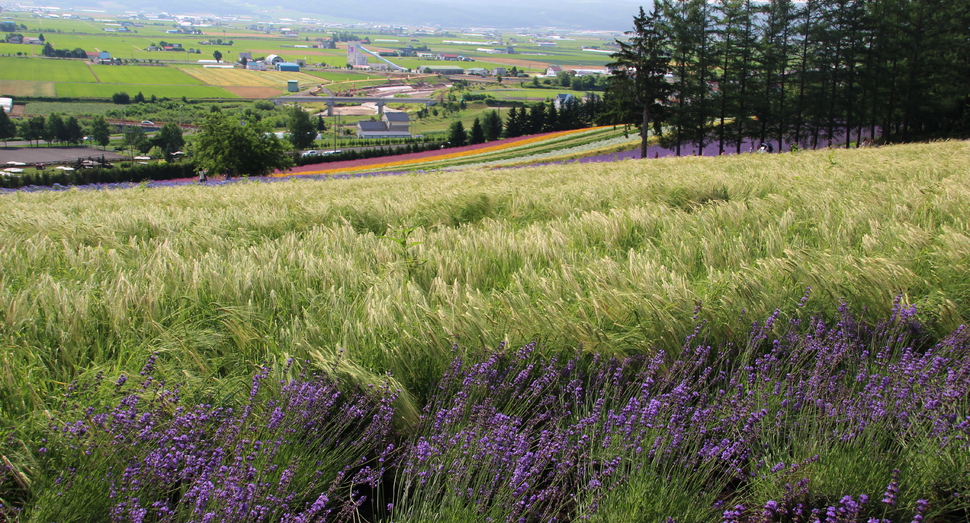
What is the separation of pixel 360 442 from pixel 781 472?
1.55m

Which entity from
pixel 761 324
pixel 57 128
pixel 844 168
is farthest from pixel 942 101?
pixel 57 128

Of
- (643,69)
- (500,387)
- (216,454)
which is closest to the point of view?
(216,454)

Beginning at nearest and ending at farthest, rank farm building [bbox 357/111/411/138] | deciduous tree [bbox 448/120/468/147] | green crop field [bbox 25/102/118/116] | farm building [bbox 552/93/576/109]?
deciduous tree [bbox 448/120/468/147] < farm building [bbox 552/93/576/109] < farm building [bbox 357/111/411/138] < green crop field [bbox 25/102/118/116]

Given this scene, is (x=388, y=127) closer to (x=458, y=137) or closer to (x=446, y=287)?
(x=458, y=137)

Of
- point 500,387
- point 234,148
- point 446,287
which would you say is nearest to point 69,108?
point 234,148

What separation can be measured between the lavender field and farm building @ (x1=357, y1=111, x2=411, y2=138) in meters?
151

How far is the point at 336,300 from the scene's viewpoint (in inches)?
125

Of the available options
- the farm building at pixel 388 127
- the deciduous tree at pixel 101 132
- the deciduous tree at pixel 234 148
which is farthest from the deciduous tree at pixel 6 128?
the deciduous tree at pixel 234 148

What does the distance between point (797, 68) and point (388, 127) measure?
122m

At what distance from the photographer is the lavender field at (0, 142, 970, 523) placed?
202cm

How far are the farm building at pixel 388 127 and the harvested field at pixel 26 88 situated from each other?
3836 inches

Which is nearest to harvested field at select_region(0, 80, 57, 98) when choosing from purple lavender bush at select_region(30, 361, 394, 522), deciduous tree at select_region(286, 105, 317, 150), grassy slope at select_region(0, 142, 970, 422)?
deciduous tree at select_region(286, 105, 317, 150)

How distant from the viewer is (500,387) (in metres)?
2.52

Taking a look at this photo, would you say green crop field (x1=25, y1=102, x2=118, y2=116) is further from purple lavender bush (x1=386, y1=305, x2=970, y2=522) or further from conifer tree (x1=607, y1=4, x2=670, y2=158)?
purple lavender bush (x1=386, y1=305, x2=970, y2=522)
